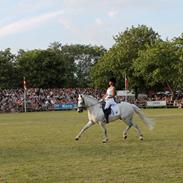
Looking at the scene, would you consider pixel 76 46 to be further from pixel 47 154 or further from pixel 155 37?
pixel 47 154

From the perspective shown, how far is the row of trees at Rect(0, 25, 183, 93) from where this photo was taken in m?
86.0

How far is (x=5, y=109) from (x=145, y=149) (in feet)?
188

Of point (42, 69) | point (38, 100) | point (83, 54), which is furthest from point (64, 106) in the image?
point (83, 54)

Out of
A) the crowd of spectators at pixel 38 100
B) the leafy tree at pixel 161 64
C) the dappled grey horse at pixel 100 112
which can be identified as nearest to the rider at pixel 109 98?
the dappled grey horse at pixel 100 112

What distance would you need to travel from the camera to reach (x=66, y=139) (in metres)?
23.4

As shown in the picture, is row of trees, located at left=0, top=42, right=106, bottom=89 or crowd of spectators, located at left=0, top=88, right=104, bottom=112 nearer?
crowd of spectators, located at left=0, top=88, right=104, bottom=112

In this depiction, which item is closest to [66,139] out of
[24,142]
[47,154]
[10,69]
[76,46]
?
[24,142]

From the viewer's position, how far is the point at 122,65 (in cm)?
9388

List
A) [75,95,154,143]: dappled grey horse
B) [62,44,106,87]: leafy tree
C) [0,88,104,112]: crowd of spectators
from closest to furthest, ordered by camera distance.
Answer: [75,95,154,143]: dappled grey horse
[0,88,104,112]: crowd of spectators
[62,44,106,87]: leafy tree

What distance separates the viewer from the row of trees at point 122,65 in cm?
8600

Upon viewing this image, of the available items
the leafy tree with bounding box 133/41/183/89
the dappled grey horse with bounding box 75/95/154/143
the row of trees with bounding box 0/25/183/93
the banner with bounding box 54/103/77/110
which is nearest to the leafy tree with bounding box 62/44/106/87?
the row of trees with bounding box 0/25/183/93

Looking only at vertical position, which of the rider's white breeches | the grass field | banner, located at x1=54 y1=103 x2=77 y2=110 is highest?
the rider's white breeches

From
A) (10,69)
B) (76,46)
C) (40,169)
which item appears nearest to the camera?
(40,169)

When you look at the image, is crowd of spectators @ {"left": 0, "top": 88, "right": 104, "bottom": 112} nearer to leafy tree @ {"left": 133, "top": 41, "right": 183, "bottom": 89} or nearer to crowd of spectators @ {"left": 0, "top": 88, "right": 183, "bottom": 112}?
crowd of spectators @ {"left": 0, "top": 88, "right": 183, "bottom": 112}
